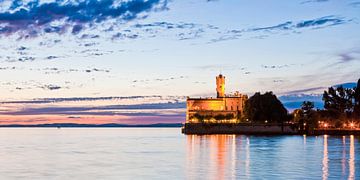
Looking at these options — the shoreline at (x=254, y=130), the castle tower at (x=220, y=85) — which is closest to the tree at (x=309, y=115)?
the shoreline at (x=254, y=130)

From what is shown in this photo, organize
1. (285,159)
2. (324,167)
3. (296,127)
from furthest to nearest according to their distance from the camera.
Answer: (296,127)
(285,159)
(324,167)

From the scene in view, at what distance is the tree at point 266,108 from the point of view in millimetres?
143375

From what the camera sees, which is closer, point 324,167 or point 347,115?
point 324,167

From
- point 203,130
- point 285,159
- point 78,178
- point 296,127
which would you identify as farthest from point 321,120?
point 78,178

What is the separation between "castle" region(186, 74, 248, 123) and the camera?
162625 millimetres

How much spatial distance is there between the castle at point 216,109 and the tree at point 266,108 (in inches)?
617

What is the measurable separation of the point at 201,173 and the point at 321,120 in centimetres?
11214

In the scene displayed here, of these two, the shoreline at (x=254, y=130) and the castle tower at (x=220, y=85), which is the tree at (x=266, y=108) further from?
the castle tower at (x=220, y=85)

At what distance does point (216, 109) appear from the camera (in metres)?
167

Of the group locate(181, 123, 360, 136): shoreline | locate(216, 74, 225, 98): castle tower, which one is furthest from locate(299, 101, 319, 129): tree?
locate(216, 74, 225, 98): castle tower

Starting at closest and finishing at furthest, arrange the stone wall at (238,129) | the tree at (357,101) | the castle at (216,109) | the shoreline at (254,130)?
the tree at (357,101), the shoreline at (254,130), the stone wall at (238,129), the castle at (216,109)

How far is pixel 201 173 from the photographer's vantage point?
45.8 meters

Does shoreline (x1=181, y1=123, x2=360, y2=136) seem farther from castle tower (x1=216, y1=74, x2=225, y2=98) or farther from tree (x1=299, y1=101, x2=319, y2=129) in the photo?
castle tower (x1=216, y1=74, x2=225, y2=98)

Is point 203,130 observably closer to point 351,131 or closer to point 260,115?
point 260,115
